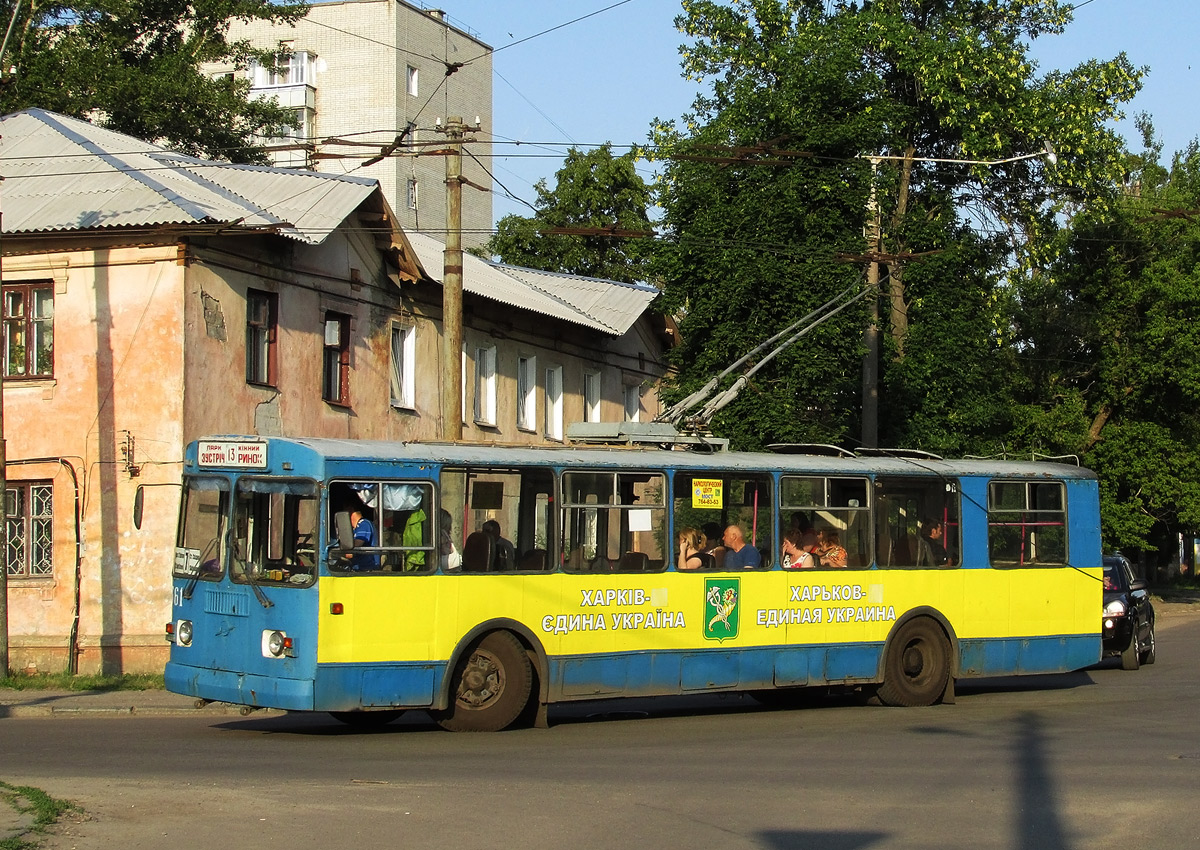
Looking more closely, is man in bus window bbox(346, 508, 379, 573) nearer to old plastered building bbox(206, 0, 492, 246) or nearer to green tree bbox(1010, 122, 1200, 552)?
green tree bbox(1010, 122, 1200, 552)

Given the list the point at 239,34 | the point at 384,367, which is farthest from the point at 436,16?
the point at 384,367

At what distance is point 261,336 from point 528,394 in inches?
432

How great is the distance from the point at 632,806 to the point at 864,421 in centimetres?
1760

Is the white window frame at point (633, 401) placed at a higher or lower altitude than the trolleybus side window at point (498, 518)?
higher

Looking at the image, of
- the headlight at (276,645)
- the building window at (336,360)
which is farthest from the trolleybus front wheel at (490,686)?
the building window at (336,360)

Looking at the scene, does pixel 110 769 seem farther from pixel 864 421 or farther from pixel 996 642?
pixel 864 421

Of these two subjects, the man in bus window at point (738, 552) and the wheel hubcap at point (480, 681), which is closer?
the wheel hubcap at point (480, 681)

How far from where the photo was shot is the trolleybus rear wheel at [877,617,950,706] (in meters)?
16.7

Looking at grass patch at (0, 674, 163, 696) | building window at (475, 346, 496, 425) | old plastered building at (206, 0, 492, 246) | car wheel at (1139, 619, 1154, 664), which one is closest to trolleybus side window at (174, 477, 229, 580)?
grass patch at (0, 674, 163, 696)

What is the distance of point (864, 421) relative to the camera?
1042 inches

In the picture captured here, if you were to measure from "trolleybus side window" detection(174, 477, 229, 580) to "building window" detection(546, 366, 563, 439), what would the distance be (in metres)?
21.6

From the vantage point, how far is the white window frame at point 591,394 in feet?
122

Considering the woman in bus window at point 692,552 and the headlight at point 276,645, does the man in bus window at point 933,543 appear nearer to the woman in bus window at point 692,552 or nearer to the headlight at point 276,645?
the woman in bus window at point 692,552

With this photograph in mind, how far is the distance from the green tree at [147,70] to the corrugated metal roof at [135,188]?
7.83 m
